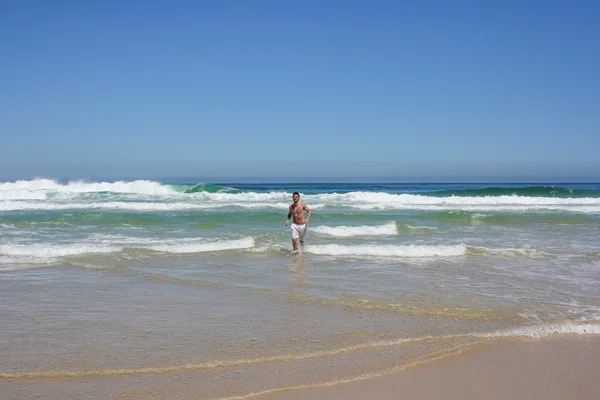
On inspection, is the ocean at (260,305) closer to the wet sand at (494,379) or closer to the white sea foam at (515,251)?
the white sea foam at (515,251)

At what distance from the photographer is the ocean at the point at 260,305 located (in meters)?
4.38

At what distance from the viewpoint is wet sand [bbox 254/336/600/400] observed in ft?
12.9

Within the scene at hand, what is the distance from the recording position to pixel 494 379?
424cm

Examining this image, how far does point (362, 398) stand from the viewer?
3.87m

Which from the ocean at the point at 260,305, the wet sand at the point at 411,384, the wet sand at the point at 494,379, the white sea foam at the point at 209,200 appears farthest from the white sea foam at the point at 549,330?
the white sea foam at the point at 209,200

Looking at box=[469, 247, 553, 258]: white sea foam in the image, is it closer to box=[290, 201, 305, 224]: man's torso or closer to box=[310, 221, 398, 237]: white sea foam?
box=[310, 221, 398, 237]: white sea foam

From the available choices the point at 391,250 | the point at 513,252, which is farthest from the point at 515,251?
the point at 391,250

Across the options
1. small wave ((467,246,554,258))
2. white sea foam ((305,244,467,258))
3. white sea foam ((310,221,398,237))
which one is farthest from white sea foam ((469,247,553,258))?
white sea foam ((310,221,398,237))

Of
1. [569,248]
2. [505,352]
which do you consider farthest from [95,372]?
[569,248]

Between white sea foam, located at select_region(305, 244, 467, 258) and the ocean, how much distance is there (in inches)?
1.9

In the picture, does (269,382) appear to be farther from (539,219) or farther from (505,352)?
(539,219)

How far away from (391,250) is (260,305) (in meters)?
5.63

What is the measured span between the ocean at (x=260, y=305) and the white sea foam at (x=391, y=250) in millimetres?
48

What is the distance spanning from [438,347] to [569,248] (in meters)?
8.82
